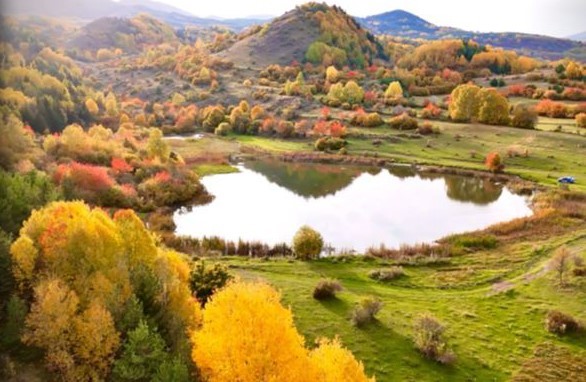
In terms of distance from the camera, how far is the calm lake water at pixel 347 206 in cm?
6556

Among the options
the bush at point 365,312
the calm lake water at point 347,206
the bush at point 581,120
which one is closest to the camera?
the bush at point 365,312

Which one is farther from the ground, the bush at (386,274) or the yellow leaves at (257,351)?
the yellow leaves at (257,351)

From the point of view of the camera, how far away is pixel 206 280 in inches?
1582

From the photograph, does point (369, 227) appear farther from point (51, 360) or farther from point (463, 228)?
point (51, 360)

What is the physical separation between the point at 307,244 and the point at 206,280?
15079 millimetres

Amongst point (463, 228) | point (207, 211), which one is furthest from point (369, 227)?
point (207, 211)

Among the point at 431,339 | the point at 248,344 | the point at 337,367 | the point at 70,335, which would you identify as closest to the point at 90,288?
the point at 70,335

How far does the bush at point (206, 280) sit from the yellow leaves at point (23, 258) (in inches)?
479

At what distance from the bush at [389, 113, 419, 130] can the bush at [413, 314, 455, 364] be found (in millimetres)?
95187

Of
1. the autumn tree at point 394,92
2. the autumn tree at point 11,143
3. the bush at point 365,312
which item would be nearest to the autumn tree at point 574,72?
the autumn tree at point 394,92

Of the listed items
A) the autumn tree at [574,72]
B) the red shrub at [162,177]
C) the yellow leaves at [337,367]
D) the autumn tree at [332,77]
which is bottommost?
the red shrub at [162,177]

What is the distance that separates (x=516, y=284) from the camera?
46.1 meters

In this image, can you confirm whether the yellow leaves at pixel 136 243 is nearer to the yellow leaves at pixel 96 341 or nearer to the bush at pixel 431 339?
the yellow leaves at pixel 96 341

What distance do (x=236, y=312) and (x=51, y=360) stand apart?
10037mm
